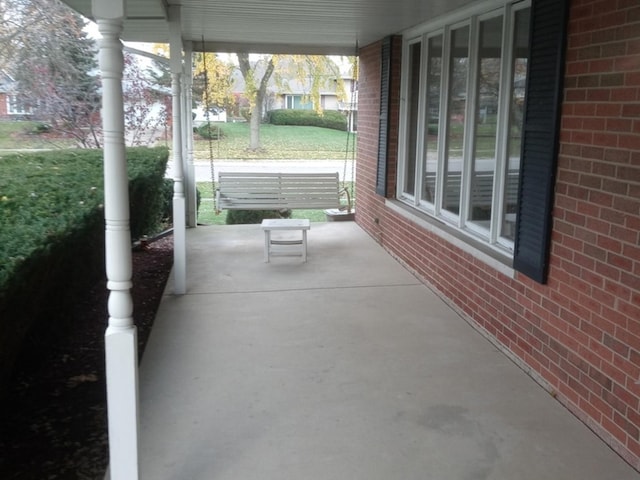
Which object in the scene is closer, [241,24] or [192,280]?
[192,280]

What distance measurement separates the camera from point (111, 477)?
2746 mm

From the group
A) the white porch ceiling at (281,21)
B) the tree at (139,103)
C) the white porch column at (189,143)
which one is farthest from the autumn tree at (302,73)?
the white porch ceiling at (281,21)

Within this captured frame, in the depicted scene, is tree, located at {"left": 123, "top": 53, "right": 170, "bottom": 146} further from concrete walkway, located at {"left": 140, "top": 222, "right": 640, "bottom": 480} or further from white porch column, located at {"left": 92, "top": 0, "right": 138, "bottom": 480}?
white porch column, located at {"left": 92, "top": 0, "right": 138, "bottom": 480}

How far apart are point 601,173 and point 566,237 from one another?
0.47 meters

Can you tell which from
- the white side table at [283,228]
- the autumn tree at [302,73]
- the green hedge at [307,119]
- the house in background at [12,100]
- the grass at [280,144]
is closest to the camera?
the white side table at [283,228]

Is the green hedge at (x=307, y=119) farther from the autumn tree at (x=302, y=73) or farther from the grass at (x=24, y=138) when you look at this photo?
the grass at (x=24, y=138)

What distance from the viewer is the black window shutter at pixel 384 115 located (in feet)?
24.6

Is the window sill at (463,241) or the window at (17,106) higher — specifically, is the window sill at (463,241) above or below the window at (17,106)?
below

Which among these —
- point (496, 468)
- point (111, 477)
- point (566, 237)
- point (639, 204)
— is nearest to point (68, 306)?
point (111, 477)

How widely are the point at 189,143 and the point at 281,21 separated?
3130 mm

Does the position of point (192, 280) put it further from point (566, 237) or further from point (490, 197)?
point (566, 237)

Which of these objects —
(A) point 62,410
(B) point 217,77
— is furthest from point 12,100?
(A) point 62,410

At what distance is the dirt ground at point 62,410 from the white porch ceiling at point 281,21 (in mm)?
2773

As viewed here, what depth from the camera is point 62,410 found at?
11.8 ft
